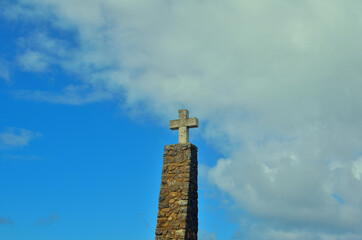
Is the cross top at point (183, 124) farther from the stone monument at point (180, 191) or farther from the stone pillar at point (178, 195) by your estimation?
the stone pillar at point (178, 195)

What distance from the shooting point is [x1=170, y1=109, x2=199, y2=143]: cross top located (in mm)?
16984

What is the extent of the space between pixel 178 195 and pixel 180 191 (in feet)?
0.50

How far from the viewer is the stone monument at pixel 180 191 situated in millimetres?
15555

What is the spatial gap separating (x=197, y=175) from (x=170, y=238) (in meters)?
2.54

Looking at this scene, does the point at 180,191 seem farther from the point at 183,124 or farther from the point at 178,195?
the point at 183,124

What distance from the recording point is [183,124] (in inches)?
674

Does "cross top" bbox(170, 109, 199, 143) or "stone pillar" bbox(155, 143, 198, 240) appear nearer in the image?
"stone pillar" bbox(155, 143, 198, 240)

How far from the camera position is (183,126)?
56.1 ft

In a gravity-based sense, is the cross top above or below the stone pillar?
above

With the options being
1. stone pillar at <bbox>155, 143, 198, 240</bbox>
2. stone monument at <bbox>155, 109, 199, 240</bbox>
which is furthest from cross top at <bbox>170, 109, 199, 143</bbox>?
stone pillar at <bbox>155, 143, 198, 240</bbox>

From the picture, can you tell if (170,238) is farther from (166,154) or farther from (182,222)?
(166,154)

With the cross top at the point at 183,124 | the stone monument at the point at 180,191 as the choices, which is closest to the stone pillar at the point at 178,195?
the stone monument at the point at 180,191

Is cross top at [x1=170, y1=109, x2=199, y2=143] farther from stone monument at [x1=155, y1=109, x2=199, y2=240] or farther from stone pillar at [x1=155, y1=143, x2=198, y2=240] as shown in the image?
stone pillar at [x1=155, y1=143, x2=198, y2=240]

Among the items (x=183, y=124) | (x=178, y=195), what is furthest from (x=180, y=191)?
(x=183, y=124)
